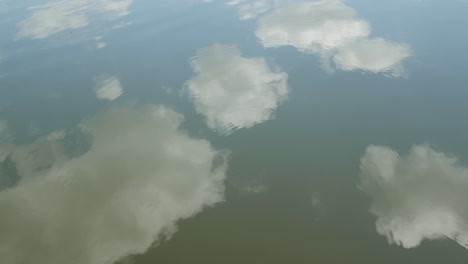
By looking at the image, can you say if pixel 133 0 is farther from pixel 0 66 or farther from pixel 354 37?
pixel 354 37

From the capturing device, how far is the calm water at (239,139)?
5742mm

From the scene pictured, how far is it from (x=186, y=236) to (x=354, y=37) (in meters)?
8.16

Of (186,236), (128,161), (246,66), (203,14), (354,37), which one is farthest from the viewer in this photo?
(203,14)

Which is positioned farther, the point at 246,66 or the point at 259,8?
the point at 259,8

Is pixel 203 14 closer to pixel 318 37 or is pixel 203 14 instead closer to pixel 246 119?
pixel 318 37

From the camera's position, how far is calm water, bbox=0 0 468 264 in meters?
5.74

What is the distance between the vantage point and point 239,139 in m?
7.66

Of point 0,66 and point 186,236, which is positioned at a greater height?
point 0,66

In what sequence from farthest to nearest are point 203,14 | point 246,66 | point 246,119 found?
point 203,14
point 246,66
point 246,119

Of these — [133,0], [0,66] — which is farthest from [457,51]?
[0,66]

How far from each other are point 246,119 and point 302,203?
2642 mm

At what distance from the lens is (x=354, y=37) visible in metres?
11.0

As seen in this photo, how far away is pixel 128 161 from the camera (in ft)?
23.9

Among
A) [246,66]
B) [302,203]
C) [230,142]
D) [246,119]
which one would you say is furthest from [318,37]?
[302,203]
